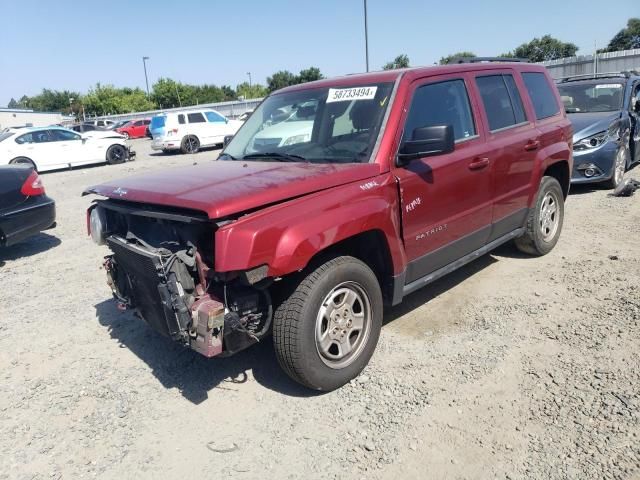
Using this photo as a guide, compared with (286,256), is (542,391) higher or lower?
lower

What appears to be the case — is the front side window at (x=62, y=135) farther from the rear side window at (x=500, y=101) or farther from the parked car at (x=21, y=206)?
the rear side window at (x=500, y=101)

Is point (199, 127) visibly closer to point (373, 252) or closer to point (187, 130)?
point (187, 130)

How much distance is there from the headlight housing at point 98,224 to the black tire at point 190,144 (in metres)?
17.2

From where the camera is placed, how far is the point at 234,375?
3.63 metres

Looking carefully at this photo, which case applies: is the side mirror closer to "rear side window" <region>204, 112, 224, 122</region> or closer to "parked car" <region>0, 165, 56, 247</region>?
"parked car" <region>0, 165, 56, 247</region>

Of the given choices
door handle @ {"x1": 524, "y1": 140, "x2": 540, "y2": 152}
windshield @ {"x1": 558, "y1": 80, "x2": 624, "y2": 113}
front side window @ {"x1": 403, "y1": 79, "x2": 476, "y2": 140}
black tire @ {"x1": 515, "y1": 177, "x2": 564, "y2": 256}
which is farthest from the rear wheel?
front side window @ {"x1": 403, "y1": 79, "x2": 476, "y2": 140}

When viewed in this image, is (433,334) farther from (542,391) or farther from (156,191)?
(156,191)

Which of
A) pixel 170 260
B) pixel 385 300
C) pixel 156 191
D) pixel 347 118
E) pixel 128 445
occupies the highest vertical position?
pixel 347 118

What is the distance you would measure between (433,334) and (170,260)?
215 cm

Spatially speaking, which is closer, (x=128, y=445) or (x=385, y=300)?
(x=128, y=445)

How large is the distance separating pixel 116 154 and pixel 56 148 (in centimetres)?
207

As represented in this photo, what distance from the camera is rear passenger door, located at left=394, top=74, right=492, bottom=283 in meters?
3.63

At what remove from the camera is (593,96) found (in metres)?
9.17

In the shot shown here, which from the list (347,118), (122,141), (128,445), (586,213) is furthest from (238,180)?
(122,141)
